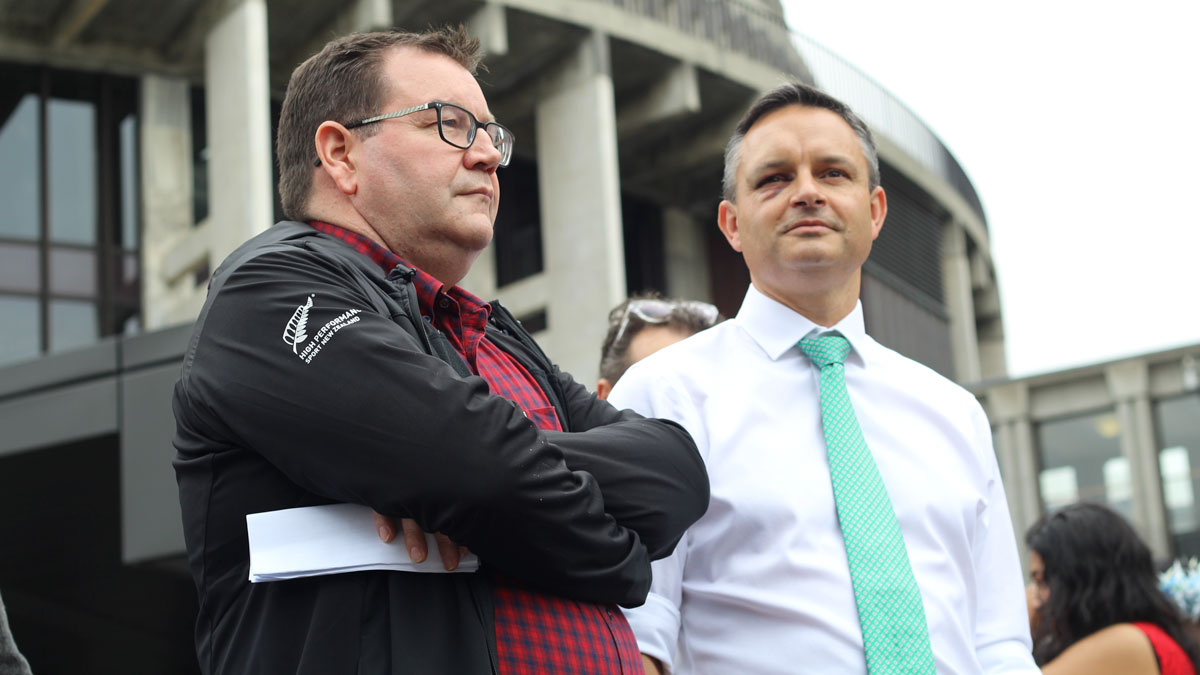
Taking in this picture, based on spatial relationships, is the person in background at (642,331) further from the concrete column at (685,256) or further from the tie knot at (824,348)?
the concrete column at (685,256)

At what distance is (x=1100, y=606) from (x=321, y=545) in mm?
3917

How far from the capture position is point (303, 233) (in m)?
2.63

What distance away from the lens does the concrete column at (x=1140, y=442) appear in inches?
895

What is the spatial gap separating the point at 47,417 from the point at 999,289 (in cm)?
2814

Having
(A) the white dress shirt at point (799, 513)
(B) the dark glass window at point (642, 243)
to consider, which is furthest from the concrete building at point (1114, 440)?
(A) the white dress shirt at point (799, 513)

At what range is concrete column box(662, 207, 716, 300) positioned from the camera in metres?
25.0

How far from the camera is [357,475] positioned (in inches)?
86.0

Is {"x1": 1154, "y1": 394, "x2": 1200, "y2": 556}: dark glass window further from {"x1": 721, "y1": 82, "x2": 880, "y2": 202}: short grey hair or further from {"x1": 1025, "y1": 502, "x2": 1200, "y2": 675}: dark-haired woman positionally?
{"x1": 721, "y1": 82, "x2": 880, "y2": 202}: short grey hair

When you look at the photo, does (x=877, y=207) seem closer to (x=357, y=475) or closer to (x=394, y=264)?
(x=394, y=264)

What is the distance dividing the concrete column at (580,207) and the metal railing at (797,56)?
1.39m

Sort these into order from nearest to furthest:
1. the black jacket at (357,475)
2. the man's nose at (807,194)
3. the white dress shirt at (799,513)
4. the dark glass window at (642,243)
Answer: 1. the black jacket at (357,475)
2. the white dress shirt at (799,513)
3. the man's nose at (807,194)
4. the dark glass window at (642,243)

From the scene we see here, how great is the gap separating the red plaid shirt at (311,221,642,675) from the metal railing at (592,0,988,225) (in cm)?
1833

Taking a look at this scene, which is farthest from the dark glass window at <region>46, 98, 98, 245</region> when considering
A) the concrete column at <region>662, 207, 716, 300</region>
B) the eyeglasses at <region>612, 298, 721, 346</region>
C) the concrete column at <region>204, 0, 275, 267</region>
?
the eyeglasses at <region>612, 298, 721, 346</region>

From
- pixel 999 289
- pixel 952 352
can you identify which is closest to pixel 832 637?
pixel 952 352
